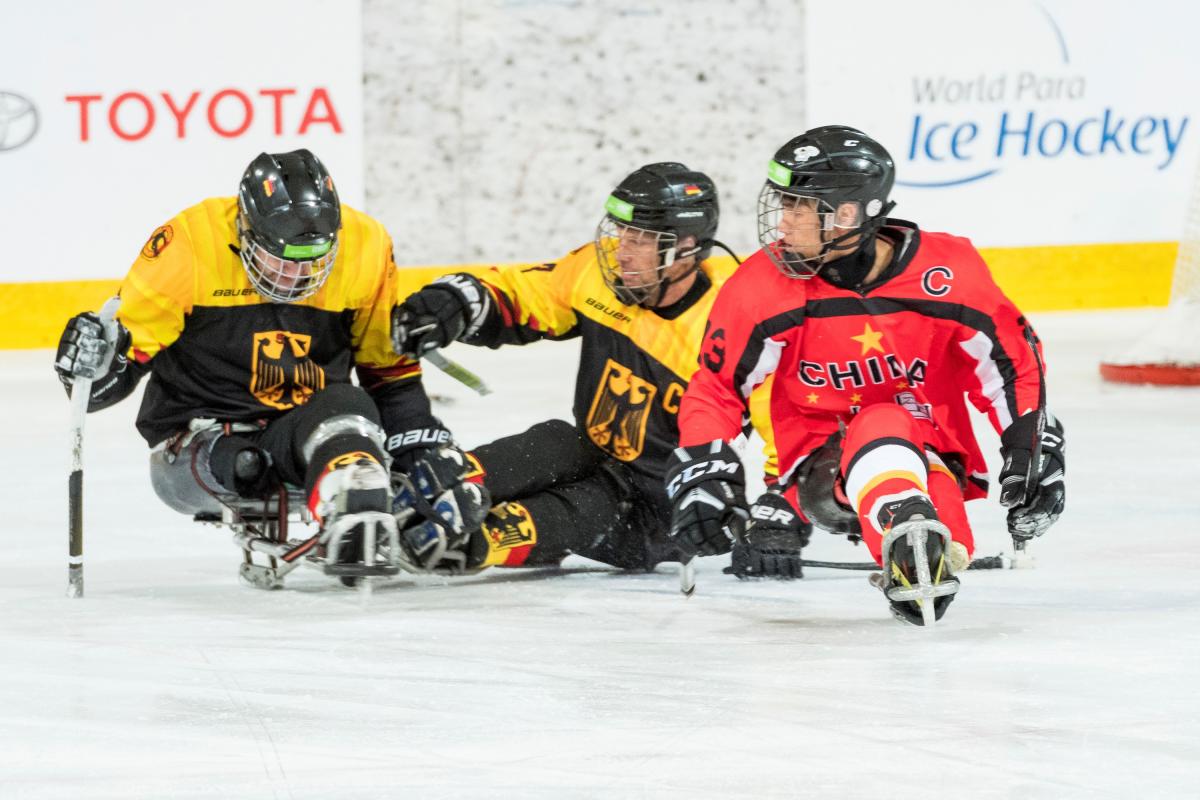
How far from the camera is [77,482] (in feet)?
11.6

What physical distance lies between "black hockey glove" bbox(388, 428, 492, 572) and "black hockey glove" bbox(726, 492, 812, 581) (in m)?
0.51

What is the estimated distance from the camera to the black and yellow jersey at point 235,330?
3588 millimetres

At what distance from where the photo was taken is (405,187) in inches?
308

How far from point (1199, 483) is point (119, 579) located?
264 cm

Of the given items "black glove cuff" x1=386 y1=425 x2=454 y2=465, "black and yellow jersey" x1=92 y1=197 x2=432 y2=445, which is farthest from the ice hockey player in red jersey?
"black and yellow jersey" x1=92 y1=197 x2=432 y2=445

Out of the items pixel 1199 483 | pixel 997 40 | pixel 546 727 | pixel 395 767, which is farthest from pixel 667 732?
pixel 997 40

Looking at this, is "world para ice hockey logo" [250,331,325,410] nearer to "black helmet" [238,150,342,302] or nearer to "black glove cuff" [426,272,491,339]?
"black helmet" [238,150,342,302]

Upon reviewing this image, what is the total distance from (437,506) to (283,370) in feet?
1.39

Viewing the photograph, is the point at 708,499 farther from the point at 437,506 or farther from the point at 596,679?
the point at 437,506

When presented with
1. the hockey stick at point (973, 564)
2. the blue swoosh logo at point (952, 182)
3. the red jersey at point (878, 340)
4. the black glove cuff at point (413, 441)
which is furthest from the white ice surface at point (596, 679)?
the blue swoosh logo at point (952, 182)

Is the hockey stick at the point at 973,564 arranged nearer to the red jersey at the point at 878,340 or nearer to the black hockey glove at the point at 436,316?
the red jersey at the point at 878,340

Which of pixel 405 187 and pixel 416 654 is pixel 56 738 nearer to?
pixel 416 654

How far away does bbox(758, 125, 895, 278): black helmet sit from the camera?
130 inches

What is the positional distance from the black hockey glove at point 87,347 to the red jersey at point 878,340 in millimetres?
1053
